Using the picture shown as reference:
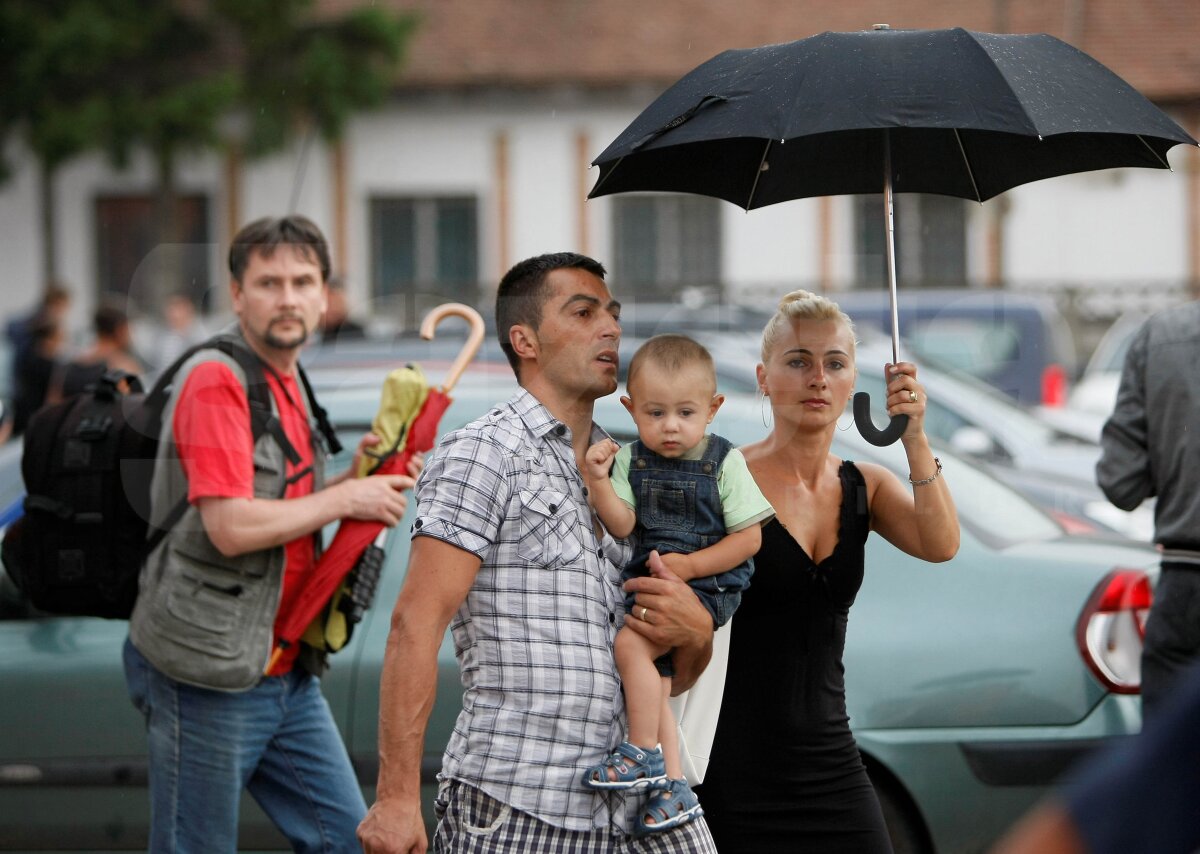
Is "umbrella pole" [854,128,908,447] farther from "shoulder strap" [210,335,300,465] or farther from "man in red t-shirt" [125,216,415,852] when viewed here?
"shoulder strap" [210,335,300,465]

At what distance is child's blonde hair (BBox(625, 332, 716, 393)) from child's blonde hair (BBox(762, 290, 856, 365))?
306mm

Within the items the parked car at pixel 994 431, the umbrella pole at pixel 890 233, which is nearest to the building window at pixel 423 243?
the parked car at pixel 994 431

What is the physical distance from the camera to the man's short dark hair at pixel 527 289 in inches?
116

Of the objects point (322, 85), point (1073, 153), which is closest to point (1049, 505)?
point (1073, 153)

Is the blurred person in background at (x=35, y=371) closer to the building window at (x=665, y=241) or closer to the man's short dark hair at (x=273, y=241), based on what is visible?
the man's short dark hair at (x=273, y=241)

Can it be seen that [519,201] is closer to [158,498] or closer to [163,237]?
[163,237]

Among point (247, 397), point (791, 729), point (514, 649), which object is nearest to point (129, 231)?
point (247, 397)

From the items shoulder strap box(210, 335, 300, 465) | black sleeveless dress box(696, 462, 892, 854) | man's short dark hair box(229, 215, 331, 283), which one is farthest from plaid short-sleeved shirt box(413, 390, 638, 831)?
man's short dark hair box(229, 215, 331, 283)

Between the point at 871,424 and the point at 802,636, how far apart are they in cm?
46

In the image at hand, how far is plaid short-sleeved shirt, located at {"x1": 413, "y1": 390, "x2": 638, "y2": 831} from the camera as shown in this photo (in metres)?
2.75

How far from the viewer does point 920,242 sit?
26750 mm

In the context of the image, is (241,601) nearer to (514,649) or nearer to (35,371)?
(514,649)

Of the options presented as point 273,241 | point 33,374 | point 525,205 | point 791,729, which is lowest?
point 791,729

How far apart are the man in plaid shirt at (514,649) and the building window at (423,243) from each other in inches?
888
